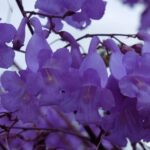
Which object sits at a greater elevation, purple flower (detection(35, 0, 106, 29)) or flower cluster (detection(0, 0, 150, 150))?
purple flower (detection(35, 0, 106, 29))

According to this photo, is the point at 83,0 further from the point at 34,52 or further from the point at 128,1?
the point at 128,1

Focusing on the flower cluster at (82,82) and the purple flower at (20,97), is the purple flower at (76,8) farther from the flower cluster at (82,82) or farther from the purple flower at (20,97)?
the purple flower at (20,97)

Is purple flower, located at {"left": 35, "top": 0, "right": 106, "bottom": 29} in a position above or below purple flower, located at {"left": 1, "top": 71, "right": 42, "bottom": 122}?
above

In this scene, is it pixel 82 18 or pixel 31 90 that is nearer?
pixel 31 90

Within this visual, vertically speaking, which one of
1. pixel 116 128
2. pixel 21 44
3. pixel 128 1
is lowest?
pixel 128 1

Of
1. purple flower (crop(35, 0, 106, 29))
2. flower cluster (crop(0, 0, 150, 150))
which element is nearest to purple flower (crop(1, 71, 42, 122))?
flower cluster (crop(0, 0, 150, 150))

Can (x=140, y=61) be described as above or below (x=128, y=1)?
above

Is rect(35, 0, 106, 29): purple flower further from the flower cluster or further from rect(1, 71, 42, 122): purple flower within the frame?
rect(1, 71, 42, 122): purple flower

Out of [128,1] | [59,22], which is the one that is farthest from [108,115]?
[128,1]

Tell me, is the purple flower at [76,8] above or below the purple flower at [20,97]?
above

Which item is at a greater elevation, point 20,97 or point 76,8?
point 76,8

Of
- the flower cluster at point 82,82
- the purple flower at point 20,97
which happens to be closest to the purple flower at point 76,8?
the flower cluster at point 82,82
